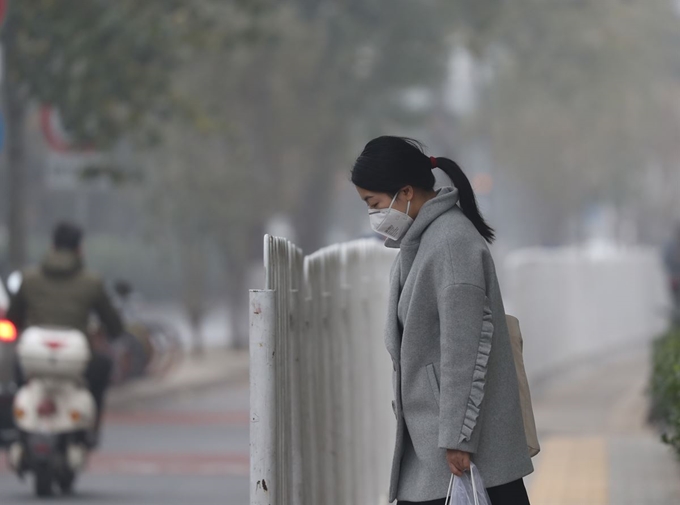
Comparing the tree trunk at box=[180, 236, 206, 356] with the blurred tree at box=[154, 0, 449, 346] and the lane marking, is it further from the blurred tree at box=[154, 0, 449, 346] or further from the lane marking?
the lane marking

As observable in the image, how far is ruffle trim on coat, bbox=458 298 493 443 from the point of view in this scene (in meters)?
4.49

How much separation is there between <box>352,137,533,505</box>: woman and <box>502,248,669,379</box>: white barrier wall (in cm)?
1023

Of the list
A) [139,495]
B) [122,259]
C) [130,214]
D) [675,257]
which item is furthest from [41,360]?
[130,214]

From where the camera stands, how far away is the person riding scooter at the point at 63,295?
10.5m

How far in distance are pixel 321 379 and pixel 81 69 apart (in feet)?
39.7

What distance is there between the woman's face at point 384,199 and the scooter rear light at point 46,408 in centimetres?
590

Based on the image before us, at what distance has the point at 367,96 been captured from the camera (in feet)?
102

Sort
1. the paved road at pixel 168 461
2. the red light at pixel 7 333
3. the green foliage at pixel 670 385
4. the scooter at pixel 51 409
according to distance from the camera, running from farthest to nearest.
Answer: the red light at pixel 7 333
the paved road at pixel 168 461
the scooter at pixel 51 409
the green foliage at pixel 670 385

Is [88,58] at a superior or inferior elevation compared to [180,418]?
superior

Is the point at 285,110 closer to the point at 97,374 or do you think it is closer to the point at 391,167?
the point at 97,374

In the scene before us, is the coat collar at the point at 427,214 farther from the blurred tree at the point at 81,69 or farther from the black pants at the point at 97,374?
the blurred tree at the point at 81,69

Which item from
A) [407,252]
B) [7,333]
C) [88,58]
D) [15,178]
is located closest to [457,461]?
[407,252]

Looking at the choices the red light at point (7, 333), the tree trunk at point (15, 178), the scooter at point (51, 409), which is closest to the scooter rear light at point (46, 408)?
the scooter at point (51, 409)

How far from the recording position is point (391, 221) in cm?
468
